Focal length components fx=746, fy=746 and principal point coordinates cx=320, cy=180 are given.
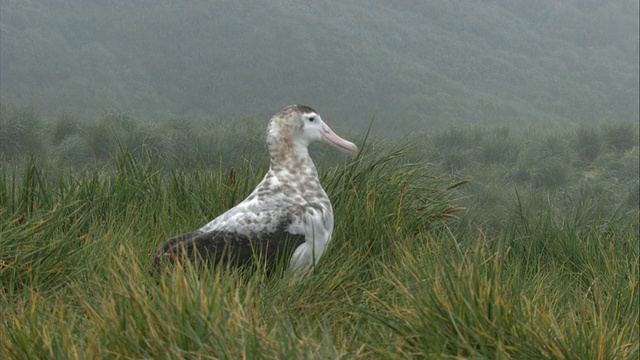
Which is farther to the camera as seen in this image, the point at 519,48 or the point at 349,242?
the point at 519,48

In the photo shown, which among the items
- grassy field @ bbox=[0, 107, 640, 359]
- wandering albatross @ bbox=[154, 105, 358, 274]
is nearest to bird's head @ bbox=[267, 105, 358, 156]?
wandering albatross @ bbox=[154, 105, 358, 274]

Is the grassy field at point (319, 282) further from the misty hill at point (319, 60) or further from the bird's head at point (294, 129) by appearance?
the misty hill at point (319, 60)

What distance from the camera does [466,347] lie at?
1950 mm

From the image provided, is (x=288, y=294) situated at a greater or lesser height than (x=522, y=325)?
lesser

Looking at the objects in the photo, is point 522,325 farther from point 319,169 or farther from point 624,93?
point 624,93

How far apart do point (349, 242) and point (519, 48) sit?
42.7m

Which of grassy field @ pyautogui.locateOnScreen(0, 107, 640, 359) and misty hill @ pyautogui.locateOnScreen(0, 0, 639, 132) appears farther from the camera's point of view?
misty hill @ pyautogui.locateOnScreen(0, 0, 639, 132)

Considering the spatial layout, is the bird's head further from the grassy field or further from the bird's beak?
the grassy field

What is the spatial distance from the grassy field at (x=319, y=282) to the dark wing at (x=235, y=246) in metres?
0.07

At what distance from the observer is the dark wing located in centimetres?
258

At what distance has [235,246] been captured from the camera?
2637 mm

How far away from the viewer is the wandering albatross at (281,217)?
103 inches

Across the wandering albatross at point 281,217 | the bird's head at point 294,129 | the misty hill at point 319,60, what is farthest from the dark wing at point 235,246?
the misty hill at point 319,60

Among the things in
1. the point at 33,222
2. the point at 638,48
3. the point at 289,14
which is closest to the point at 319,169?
the point at 33,222
